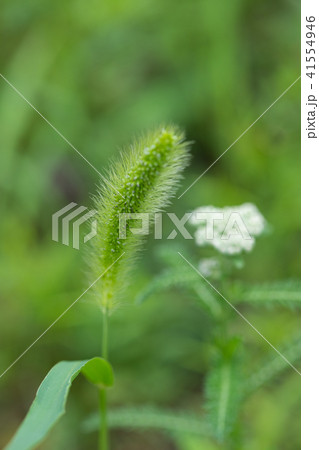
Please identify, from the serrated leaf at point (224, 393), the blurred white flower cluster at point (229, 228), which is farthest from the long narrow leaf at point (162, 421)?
the blurred white flower cluster at point (229, 228)

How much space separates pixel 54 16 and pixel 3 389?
1971 millimetres

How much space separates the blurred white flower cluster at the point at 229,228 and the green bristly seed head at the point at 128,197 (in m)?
0.26

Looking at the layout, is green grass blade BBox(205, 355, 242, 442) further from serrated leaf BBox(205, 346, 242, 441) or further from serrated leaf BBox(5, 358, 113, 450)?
serrated leaf BBox(5, 358, 113, 450)

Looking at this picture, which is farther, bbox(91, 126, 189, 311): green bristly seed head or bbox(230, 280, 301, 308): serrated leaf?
bbox(230, 280, 301, 308): serrated leaf

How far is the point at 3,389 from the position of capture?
2391 millimetres

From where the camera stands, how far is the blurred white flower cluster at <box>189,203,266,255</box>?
1.42 meters

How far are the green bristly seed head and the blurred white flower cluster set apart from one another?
262mm

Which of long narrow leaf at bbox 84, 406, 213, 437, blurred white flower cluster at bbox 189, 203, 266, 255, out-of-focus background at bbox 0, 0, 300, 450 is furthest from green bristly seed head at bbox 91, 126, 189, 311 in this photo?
out-of-focus background at bbox 0, 0, 300, 450

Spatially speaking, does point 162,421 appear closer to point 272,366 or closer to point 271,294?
point 272,366

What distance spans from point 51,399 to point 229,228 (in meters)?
0.67

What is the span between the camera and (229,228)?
147 centimetres

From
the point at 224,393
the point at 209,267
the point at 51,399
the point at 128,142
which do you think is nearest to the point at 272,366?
the point at 224,393
